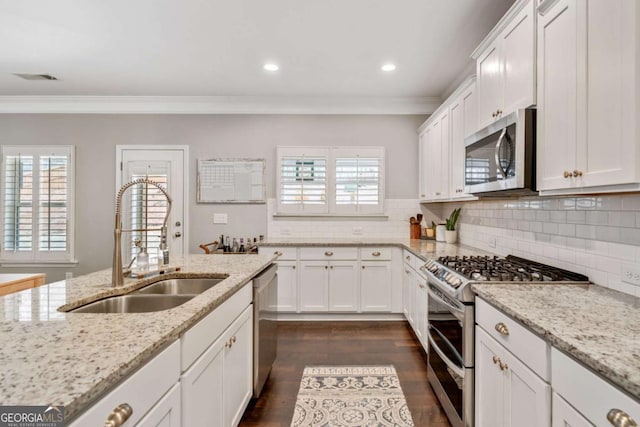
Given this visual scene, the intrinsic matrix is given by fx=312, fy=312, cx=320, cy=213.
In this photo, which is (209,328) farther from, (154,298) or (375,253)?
(375,253)

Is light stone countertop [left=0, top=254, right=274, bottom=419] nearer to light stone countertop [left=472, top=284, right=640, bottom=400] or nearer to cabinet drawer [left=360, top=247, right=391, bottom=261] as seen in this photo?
light stone countertop [left=472, top=284, right=640, bottom=400]

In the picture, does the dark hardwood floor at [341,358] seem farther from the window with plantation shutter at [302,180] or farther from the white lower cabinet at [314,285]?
the window with plantation shutter at [302,180]

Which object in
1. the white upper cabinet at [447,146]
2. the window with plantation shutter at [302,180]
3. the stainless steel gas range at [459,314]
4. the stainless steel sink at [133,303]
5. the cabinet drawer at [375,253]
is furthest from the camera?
the window with plantation shutter at [302,180]

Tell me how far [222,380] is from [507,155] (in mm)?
1944

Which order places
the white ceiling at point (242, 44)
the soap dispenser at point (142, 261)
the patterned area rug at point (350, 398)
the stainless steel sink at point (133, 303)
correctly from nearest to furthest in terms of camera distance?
the stainless steel sink at point (133, 303)
the soap dispenser at point (142, 261)
the patterned area rug at point (350, 398)
the white ceiling at point (242, 44)

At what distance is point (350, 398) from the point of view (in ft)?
7.14

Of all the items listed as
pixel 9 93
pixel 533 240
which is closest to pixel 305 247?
pixel 533 240

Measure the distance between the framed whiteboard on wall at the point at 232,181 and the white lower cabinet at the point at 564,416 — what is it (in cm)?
360

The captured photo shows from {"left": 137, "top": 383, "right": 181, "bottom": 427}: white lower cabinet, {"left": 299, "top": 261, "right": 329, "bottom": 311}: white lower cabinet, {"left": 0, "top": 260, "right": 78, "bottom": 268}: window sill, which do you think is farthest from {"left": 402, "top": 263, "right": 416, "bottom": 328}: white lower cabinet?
{"left": 0, "top": 260, "right": 78, "bottom": 268}: window sill

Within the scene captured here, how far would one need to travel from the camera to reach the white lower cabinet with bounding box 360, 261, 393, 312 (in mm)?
3637

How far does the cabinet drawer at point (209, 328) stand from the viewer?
115 centimetres

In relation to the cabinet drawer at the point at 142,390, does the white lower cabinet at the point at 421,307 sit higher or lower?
lower

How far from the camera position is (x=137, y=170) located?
13.8ft

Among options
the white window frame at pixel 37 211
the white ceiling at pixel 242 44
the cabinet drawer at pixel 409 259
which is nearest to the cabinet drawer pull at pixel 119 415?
the white ceiling at pixel 242 44
